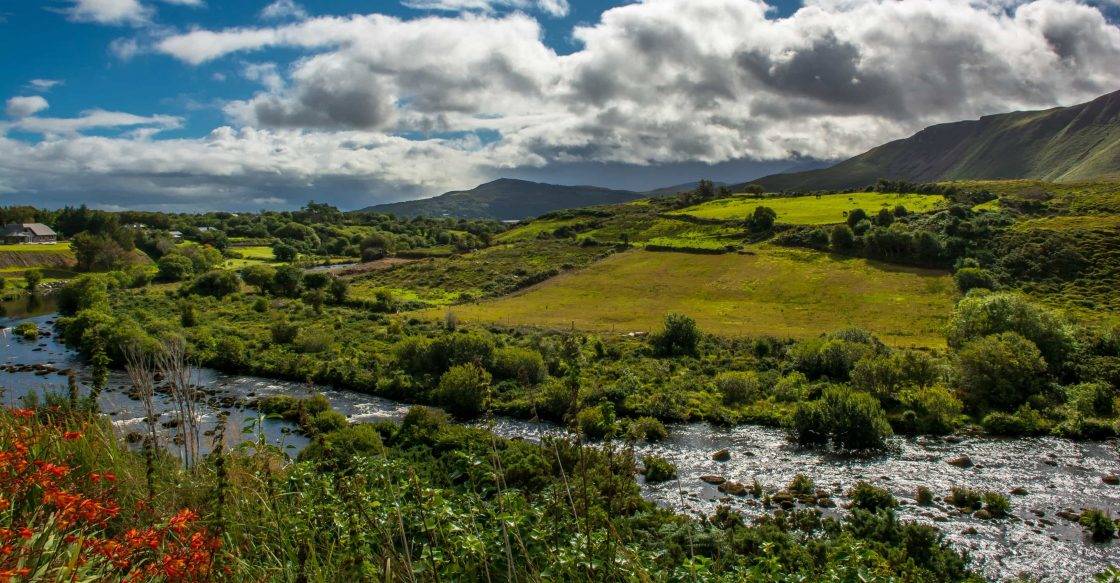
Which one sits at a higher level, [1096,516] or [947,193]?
[947,193]

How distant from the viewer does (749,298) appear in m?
73.7

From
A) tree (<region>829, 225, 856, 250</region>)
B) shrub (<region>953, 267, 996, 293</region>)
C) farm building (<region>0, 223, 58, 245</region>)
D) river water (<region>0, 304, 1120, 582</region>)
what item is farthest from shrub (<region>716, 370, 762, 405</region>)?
farm building (<region>0, 223, 58, 245</region>)

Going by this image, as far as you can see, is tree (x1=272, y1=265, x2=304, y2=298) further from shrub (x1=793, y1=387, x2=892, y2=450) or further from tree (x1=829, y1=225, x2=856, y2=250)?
tree (x1=829, y1=225, x2=856, y2=250)

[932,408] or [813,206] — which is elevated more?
[813,206]

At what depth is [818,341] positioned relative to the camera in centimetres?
4934

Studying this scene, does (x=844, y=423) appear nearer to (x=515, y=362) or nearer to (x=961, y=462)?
(x=961, y=462)

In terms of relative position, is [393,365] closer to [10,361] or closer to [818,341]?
[10,361]

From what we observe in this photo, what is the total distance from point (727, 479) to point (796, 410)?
30.8 ft

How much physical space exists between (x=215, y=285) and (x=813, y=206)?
100 m

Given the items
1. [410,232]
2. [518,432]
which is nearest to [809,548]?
[518,432]

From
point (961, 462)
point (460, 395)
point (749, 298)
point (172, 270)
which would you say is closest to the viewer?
point (961, 462)

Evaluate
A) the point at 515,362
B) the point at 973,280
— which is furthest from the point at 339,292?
the point at 973,280

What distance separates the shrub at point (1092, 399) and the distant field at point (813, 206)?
208 feet

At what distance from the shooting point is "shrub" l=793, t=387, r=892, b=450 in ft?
109
